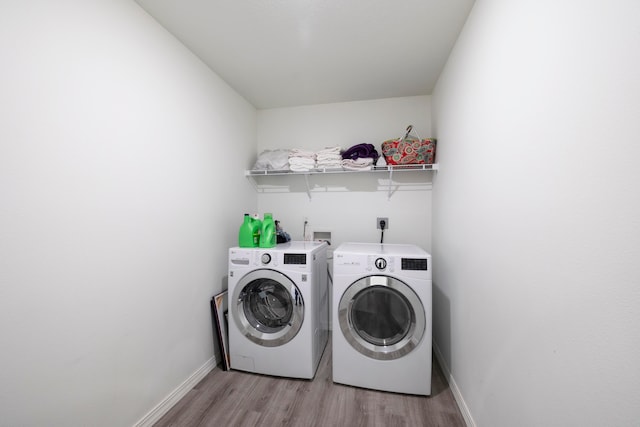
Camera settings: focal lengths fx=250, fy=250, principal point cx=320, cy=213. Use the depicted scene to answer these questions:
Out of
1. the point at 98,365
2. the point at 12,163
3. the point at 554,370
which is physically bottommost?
the point at 98,365

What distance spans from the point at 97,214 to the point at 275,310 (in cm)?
134

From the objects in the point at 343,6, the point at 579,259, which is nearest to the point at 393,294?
the point at 579,259

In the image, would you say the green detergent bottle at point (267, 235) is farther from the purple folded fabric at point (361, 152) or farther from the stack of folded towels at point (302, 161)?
the purple folded fabric at point (361, 152)

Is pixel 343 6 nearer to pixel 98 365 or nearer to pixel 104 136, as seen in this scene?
pixel 104 136

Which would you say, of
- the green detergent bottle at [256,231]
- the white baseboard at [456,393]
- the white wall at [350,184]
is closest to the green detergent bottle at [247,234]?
the green detergent bottle at [256,231]

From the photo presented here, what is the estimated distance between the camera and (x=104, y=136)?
49.0 inches

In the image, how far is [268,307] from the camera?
2049 millimetres

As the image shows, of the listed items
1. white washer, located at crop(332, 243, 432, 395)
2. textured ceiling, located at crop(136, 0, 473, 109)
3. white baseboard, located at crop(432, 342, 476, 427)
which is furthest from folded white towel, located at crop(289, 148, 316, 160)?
white baseboard, located at crop(432, 342, 476, 427)

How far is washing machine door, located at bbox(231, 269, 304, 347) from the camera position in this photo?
74.1 inches

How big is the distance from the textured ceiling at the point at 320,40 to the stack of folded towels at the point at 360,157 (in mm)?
583

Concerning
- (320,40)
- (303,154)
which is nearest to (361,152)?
(303,154)

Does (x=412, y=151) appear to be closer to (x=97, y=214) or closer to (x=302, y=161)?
(x=302, y=161)

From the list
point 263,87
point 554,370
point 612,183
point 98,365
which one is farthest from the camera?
point 263,87

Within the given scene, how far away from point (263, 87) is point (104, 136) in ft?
4.92
